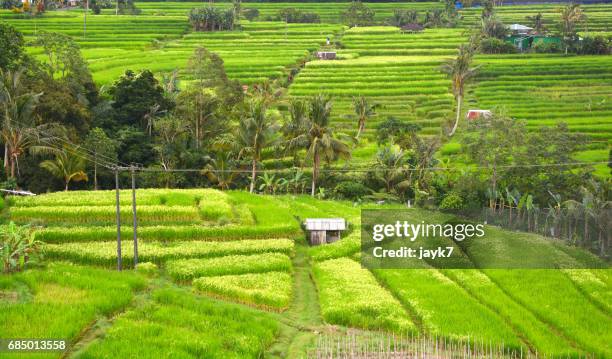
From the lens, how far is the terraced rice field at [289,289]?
1517 cm

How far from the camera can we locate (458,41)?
65.3 metres

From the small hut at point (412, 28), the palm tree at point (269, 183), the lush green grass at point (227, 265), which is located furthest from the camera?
the small hut at point (412, 28)

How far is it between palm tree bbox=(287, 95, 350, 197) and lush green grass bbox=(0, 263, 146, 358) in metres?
13.3

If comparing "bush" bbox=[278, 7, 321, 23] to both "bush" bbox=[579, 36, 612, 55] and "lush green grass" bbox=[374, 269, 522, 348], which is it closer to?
"bush" bbox=[579, 36, 612, 55]

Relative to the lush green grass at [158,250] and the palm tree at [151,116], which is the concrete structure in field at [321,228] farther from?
the palm tree at [151,116]

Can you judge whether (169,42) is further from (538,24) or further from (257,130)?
(257,130)

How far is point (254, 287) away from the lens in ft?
60.5

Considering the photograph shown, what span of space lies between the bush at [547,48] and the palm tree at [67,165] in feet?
149

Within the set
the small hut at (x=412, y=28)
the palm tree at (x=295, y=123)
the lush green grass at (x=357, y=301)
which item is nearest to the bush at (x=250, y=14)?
the small hut at (x=412, y=28)

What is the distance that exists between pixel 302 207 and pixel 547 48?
4231 centimetres

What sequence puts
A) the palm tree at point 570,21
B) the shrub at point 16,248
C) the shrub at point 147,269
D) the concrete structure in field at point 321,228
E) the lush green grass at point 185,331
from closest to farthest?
the lush green grass at point 185,331, the shrub at point 16,248, the shrub at point 147,269, the concrete structure in field at point 321,228, the palm tree at point 570,21

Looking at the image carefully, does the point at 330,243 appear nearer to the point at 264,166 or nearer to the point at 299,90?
the point at 264,166

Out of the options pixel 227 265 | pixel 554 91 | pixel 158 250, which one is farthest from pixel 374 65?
pixel 227 265

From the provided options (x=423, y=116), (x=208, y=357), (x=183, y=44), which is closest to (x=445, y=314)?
(x=208, y=357)
